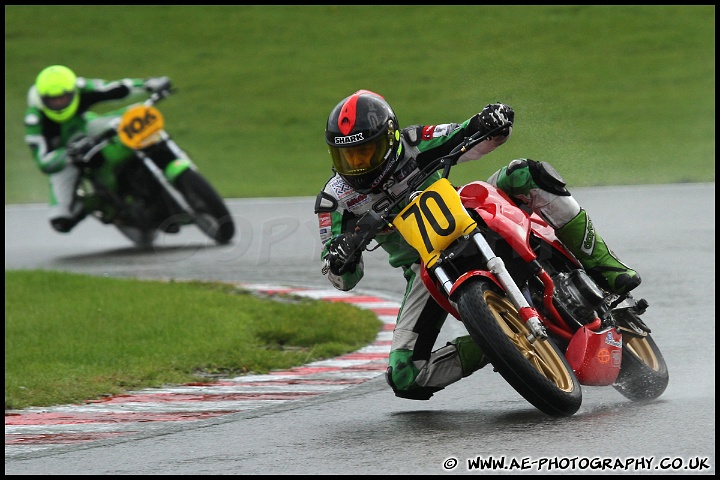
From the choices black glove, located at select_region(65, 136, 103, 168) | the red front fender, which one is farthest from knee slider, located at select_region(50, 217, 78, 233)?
the red front fender

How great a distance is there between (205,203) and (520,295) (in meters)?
8.49

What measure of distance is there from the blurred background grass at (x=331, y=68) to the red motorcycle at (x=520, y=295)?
33.9 ft

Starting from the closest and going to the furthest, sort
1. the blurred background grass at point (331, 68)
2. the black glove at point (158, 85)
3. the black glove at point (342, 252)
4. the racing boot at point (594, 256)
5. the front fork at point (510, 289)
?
the front fork at point (510, 289)
the black glove at point (342, 252)
the racing boot at point (594, 256)
the black glove at point (158, 85)
the blurred background grass at point (331, 68)

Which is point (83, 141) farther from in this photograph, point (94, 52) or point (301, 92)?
point (94, 52)

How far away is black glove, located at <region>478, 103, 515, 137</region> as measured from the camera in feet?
19.5

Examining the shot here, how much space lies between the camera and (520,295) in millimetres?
5414

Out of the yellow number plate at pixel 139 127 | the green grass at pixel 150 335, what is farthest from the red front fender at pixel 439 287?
the yellow number plate at pixel 139 127

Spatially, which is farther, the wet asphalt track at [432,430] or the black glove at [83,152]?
the black glove at [83,152]

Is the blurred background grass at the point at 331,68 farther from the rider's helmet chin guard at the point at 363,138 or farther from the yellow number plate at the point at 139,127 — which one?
the rider's helmet chin guard at the point at 363,138

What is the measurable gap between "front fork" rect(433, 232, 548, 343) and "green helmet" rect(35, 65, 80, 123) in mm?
9037

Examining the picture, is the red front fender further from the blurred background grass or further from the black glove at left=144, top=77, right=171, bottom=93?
the blurred background grass

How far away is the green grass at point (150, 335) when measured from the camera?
24.7 feet

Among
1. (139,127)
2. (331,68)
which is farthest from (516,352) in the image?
(331,68)

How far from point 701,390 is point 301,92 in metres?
20.0
